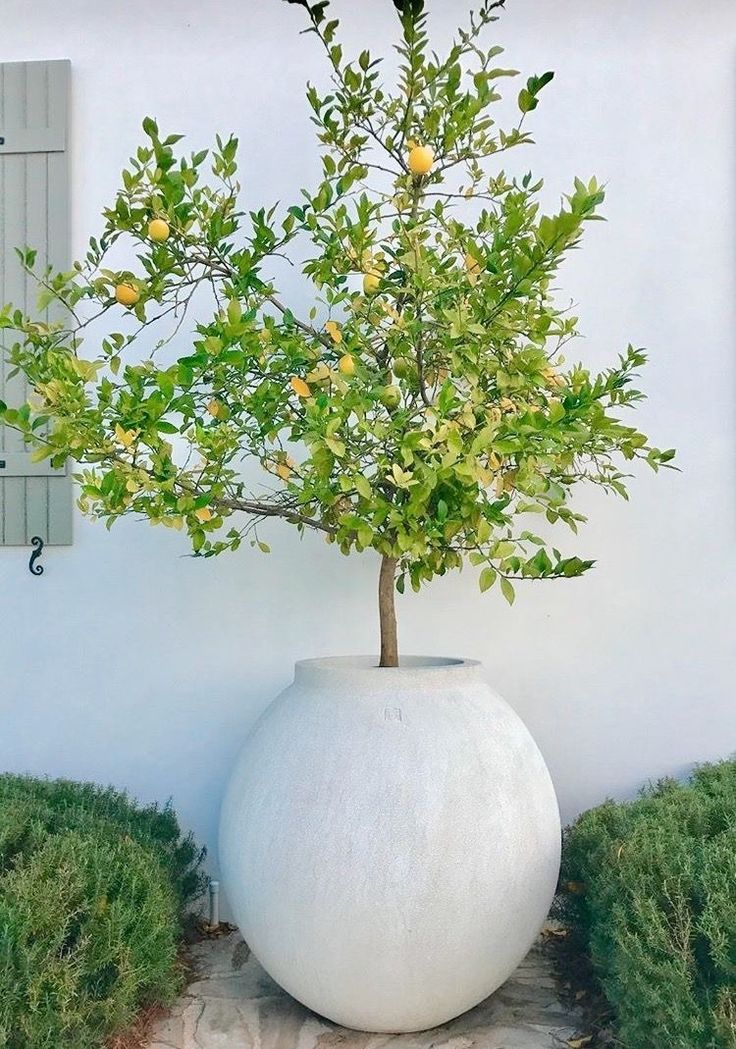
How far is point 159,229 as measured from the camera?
2244 millimetres

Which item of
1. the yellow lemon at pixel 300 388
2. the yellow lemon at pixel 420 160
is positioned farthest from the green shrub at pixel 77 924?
the yellow lemon at pixel 420 160

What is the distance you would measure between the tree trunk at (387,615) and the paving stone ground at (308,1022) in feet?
2.81

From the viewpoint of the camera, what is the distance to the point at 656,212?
9.93 ft

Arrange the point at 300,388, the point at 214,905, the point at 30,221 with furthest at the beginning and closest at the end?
the point at 30,221
the point at 214,905
the point at 300,388

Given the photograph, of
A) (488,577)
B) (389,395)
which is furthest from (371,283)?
(488,577)

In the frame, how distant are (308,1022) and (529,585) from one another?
136 cm

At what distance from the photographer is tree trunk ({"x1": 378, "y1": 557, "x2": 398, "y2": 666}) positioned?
2.47m

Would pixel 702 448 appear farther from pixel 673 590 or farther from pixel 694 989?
pixel 694 989

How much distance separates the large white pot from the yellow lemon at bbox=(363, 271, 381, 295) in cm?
87

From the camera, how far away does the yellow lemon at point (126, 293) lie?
2346 mm

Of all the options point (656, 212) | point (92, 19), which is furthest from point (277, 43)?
point (656, 212)

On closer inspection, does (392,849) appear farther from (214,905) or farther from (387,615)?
(214,905)

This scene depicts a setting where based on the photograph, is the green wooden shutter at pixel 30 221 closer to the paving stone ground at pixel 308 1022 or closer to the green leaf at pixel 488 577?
the paving stone ground at pixel 308 1022

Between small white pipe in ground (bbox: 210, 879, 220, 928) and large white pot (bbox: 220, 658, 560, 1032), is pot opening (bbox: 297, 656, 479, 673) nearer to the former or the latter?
large white pot (bbox: 220, 658, 560, 1032)
